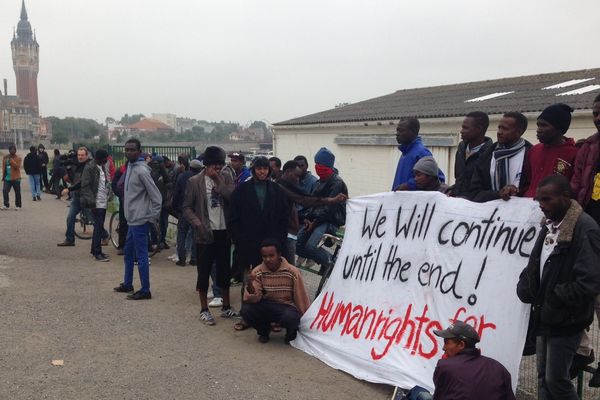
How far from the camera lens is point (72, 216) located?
11.4 m

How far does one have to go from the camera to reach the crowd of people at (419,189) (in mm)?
3643

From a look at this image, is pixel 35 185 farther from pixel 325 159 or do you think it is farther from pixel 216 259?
pixel 325 159

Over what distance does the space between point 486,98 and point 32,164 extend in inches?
575

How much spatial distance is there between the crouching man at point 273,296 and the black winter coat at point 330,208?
102 centimetres

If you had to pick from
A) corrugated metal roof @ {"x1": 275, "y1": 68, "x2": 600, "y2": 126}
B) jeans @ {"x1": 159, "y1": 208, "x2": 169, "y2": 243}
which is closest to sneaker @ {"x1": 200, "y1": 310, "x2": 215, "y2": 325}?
jeans @ {"x1": 159, "y1": 208, "x2": 169, "y2": 243}

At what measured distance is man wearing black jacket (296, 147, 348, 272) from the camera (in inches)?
265

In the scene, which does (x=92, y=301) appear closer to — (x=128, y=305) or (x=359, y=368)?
(x=128, y=305)

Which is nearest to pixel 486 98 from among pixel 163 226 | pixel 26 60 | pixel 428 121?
pixel 428 121

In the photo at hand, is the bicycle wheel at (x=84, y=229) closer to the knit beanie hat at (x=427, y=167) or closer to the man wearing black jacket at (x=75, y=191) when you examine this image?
the man wearing black jacket at (x=75, y=191)

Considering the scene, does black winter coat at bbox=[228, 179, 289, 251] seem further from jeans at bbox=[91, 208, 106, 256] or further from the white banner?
jeans at bbox=[91, 208, 106, 256]

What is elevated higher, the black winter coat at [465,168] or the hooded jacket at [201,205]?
the black winter coat at [465,168]

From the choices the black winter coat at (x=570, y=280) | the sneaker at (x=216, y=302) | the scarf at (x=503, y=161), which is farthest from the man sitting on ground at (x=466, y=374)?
the sneaker at (x=216, y=302)

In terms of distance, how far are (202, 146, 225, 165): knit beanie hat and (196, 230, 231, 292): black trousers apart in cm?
82

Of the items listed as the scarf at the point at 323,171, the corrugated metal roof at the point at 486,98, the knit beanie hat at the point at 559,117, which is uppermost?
the corrugated metal roof at the point at 486,98
